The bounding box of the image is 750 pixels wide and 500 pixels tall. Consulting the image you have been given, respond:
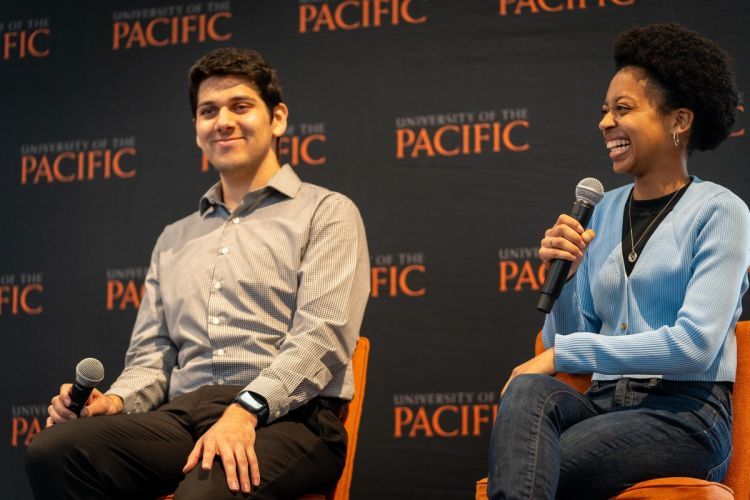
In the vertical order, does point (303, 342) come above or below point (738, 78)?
below

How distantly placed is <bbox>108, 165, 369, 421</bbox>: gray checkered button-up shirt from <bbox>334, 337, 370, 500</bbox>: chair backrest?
7 centimetres

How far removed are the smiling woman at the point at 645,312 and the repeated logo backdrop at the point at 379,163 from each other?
98 centimetres

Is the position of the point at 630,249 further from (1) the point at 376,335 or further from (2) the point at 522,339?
(1) the point at 376,335

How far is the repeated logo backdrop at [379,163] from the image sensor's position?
3.55m

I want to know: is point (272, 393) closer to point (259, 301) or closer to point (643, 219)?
point (259, 301)

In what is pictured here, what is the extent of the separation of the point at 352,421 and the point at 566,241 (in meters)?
0.84

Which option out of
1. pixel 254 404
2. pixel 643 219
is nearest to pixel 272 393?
pixel 254 404

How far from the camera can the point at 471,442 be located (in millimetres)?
3516

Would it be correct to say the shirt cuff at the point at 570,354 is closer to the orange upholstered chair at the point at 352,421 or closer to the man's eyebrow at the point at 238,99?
the orange upholstered chair at the point at 352,421

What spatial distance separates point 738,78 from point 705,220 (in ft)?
4.33

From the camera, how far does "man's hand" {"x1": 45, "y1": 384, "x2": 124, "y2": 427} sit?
254 cm

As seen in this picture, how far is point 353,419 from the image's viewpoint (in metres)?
2.66

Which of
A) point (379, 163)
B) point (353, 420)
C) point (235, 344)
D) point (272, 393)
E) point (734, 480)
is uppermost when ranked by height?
point (379, 163)

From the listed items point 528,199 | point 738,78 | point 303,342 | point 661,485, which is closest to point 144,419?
point 303,342
